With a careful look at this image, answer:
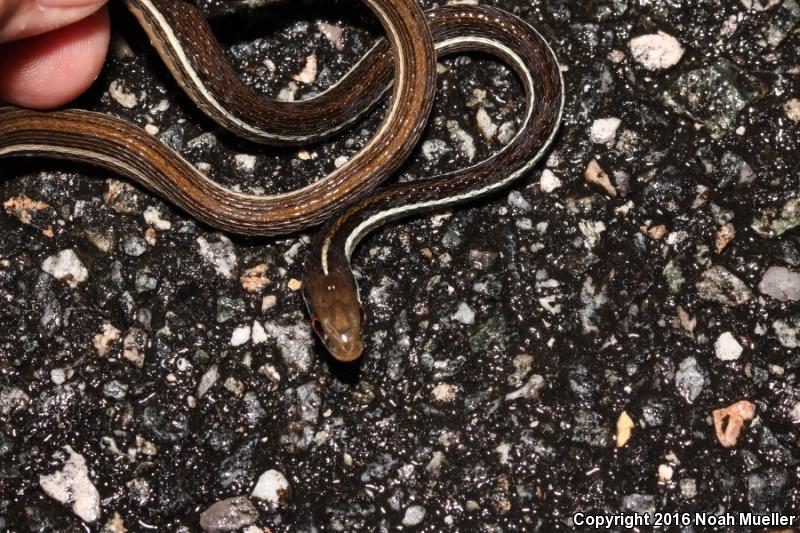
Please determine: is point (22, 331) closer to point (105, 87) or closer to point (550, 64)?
point (105, 87)

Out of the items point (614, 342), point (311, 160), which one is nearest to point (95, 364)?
point (311, 160)

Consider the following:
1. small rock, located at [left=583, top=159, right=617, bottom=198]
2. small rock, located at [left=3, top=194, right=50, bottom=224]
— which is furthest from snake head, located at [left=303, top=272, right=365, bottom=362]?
small rock, located at [left=3, top=194, right=50, bottom=224]

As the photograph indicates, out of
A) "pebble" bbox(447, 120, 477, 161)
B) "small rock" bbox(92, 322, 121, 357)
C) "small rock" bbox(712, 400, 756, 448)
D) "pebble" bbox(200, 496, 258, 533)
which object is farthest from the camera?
"pebble" bbox(447, 120, 477, 161)

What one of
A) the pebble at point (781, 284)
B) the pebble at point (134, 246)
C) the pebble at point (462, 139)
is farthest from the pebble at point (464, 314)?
the pebble at point (134, 246)

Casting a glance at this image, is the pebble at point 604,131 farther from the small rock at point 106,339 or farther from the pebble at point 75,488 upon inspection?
the pebble at point 75,488

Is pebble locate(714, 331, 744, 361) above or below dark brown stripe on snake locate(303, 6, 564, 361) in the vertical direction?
below

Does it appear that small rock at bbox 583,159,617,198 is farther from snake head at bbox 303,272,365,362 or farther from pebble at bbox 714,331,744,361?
snake head at bbox 303,272,365,362

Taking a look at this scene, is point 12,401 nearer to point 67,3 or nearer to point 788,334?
point 67,3
